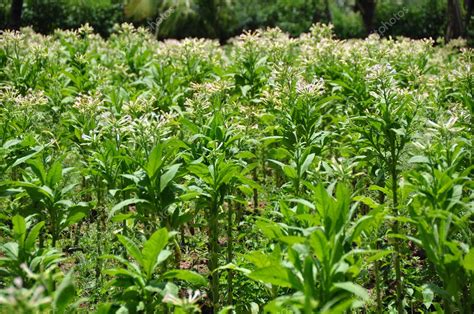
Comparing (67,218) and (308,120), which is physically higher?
(308,120)

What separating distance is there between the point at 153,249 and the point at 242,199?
141 cm

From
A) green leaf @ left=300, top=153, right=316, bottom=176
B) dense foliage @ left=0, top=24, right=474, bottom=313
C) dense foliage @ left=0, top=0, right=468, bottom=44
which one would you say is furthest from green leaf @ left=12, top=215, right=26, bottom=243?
dense foliage @ left=0, top=0, right=468, bottom=44

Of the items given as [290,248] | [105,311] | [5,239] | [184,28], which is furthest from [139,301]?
[184,28]

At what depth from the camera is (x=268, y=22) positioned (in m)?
25.6

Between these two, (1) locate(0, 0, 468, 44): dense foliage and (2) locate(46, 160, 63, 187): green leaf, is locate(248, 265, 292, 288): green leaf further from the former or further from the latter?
(1) locate(0, 0, 468, 44): dense foliage

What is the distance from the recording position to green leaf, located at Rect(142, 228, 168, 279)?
119 inches

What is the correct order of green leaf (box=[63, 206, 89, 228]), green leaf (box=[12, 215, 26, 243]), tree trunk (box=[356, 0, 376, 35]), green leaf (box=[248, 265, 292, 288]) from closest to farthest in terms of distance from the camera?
green leaf (box=[248, 265, 292, 288]) → green leaf (box=[12, 215, 26, 243]) → green leaf (box=[63, 206, 89, 228]) → tree trunk (box=[356, 0, 376, 35])

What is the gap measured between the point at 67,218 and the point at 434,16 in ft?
76.9

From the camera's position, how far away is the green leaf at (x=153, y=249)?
9.88 feet

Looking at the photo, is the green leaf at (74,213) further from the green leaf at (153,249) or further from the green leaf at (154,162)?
the green leaf at (153,249)

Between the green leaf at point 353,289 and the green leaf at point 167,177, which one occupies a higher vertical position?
the green leaf at point 167,177

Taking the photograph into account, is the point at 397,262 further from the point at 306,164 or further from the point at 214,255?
the point at 214,255

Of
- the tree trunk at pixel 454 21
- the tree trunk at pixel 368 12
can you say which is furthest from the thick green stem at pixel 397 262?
the tree trunk at pixel 368 12

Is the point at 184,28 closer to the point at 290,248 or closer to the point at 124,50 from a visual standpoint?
the point at 124,50
